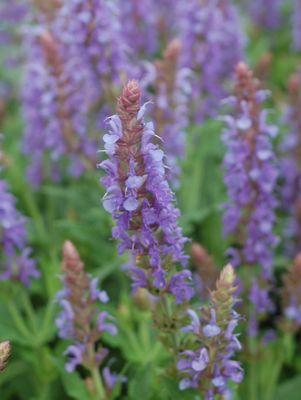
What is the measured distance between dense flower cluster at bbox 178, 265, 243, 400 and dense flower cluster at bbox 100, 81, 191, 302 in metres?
0.27

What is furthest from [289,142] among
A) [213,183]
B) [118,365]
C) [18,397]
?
[18,397]

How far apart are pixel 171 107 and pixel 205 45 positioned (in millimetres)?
991

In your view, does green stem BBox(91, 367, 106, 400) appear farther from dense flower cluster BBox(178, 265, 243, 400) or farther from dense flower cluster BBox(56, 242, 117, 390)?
dense flower cluster BBox(178, 265, 243, 400)

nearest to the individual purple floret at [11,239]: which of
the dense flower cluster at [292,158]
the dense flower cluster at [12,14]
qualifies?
the dense flower cluster at [292,158]

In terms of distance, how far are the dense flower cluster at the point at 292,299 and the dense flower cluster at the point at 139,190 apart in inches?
57.2

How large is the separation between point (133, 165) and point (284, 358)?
2.85 metres

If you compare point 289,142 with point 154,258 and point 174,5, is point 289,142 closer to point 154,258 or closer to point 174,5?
point 154,258

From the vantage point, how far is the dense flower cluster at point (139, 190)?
2709mm

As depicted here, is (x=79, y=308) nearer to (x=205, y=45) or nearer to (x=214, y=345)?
(x=214, y=345)

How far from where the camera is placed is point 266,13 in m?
9.77

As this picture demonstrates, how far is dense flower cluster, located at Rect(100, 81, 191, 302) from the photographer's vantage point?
2.71m

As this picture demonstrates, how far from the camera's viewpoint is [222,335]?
9.91 feet

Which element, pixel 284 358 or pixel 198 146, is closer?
pixel 284 358

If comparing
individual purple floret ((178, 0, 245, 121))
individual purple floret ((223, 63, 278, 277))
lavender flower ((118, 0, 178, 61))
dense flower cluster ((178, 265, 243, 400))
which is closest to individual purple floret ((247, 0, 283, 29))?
lavender flower ((118, 0, 178, 61))
